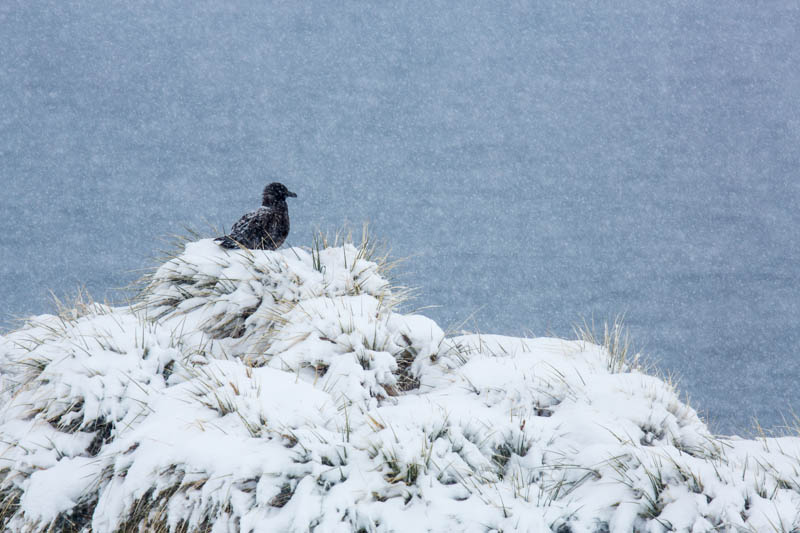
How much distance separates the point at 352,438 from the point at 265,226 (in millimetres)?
2050

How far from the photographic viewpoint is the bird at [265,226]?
4125 mm

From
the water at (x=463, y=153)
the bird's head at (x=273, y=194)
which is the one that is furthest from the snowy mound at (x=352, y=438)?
the water at (x=463, y=153)

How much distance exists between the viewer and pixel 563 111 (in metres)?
14.8

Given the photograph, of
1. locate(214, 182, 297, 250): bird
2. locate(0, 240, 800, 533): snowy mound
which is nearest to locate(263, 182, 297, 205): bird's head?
locate(214, 182, 297, 250): bird

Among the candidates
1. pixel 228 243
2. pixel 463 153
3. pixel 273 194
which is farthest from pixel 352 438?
pixel 463 153

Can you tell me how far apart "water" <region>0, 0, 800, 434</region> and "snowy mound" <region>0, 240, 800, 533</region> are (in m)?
8.96

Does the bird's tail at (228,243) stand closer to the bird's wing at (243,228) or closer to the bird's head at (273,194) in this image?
the bird's wing at (243,228)

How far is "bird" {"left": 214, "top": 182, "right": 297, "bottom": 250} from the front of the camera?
162 inches

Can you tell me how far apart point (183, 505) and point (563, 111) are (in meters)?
13.9

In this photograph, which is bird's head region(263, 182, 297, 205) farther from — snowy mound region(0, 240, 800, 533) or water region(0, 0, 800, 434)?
water region(0, 0, 800, 434)

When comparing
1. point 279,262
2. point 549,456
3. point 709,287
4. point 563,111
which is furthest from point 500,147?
point 549,456

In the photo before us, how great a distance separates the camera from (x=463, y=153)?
14406 mm

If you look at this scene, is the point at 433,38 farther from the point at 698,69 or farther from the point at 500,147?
the point at 698,69

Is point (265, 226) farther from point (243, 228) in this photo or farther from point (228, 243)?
point (228, 243)
